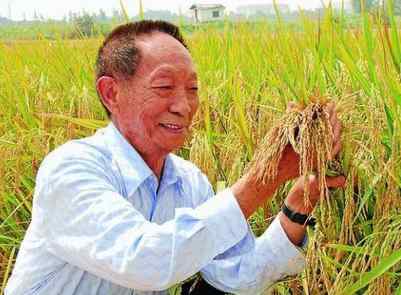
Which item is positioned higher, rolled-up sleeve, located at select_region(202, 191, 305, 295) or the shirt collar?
the shirt collar

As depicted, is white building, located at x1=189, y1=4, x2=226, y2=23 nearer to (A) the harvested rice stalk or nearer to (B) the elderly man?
(B) the elderly man

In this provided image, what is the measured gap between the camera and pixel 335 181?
1.60 m

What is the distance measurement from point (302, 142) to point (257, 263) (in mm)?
492

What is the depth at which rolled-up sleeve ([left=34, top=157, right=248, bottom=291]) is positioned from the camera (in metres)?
1.48

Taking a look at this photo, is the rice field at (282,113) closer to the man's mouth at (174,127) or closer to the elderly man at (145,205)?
the elderly man at (145,205)

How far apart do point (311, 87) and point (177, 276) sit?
682 mm

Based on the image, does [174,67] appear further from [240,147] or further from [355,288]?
[355,288]

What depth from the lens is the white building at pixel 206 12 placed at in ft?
11.1

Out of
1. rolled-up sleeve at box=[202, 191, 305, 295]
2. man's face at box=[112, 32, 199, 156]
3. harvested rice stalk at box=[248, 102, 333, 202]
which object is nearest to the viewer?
harvested rice stalk at box=[248, 102, 333, 202]

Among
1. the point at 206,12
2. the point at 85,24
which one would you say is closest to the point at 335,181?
the point at 206,12

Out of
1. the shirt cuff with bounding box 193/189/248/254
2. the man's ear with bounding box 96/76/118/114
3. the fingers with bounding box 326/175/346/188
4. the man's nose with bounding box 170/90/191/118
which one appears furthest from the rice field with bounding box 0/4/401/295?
the man's ear with bounding box 96/76/118/114

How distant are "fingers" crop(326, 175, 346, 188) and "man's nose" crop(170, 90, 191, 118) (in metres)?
0.35

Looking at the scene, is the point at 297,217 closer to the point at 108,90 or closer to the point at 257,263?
the point at 257,263

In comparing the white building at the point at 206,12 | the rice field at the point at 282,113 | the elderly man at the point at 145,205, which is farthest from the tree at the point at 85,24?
the elderly man at the point at 145,205
